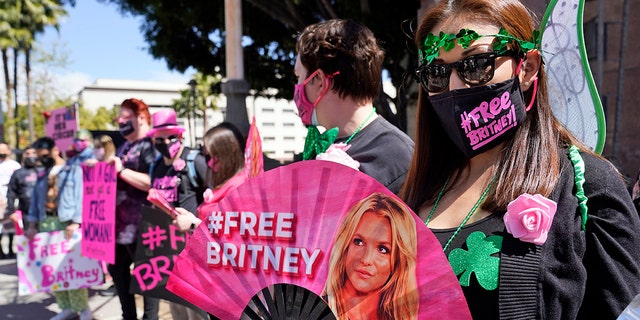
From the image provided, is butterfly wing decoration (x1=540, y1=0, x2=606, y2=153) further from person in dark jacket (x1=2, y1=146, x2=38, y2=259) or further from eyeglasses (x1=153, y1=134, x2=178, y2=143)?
person in dark jacket (x1=2, y1=146, x2=38, y2=259)

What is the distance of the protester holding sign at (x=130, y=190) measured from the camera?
4004 mm

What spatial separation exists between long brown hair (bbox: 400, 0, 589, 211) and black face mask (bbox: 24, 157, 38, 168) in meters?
6.61

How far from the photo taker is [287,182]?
1156mm

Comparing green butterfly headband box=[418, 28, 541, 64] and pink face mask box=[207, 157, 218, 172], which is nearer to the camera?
green butterfly headband box=[418, 28, 541, 64]

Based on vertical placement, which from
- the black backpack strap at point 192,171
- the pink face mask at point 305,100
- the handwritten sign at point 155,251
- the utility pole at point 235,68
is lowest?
the handwritten sign at point 155,251

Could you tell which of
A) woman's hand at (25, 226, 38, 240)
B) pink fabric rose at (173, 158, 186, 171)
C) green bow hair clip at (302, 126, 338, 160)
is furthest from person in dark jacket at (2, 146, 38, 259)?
green bow hair clip at (302, 126, 338, 160)

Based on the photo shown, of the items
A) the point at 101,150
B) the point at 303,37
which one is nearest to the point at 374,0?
the point at 101,150

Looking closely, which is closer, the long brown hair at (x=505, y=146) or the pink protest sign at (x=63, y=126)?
the long brown hair at (x=505, y=146)

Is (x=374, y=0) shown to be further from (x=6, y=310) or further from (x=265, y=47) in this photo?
(x=6, y=310)

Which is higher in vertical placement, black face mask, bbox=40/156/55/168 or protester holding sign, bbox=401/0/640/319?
protester holding sign, bbox=401/0/640/319

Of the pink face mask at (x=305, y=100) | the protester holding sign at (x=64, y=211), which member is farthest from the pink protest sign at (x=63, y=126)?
the pink face mask at (x=305, y=100)

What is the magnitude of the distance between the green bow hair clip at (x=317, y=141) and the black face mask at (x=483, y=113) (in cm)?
74

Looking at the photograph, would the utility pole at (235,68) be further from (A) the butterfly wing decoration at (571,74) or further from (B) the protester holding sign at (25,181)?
(A) the butterfly wing decoration at (571,74)

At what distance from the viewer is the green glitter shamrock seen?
3.29ft
